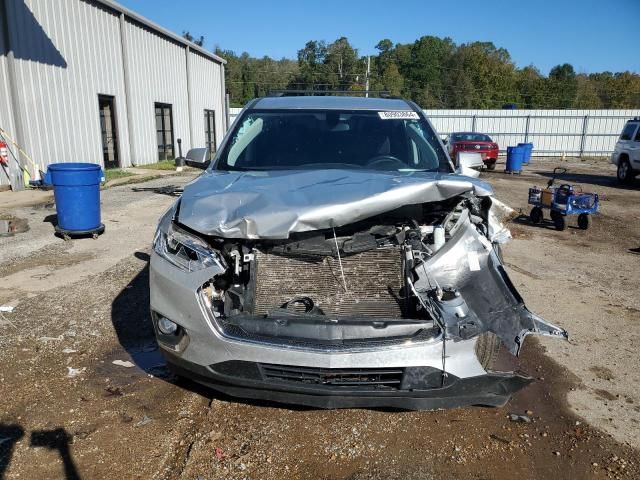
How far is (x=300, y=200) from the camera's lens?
291cm

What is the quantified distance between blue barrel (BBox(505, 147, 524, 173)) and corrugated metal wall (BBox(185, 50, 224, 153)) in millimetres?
13377

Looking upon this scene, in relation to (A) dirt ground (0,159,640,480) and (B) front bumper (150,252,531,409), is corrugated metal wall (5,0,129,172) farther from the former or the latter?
(B) front bumper (150,252,531,409)

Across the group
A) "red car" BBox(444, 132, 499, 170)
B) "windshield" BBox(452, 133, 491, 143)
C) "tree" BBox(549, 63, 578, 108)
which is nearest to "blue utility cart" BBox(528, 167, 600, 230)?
"red car" BBox(444, 132, 499, 170)

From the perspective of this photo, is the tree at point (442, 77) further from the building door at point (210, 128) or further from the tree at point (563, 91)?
the building door at point (210, 128)

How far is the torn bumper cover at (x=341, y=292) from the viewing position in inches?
97.3

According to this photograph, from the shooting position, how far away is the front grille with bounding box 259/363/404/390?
8.04 feet

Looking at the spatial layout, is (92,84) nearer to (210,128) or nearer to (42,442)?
(210,128)

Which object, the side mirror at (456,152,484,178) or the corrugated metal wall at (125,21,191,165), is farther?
the corrugated metal wall at (125,21,191,165)

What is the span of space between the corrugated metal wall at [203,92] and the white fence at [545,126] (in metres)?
3.38

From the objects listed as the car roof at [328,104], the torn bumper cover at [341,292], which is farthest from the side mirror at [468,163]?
the torn bumper cover at [341,292]

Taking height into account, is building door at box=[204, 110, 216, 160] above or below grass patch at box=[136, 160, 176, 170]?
above

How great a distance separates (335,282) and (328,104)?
2078 millimetres

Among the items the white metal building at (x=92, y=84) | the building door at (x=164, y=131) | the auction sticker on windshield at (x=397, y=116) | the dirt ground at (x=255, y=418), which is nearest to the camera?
the dirt ground at (x=255, y=418)

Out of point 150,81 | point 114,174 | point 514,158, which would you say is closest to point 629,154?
point 514,158
